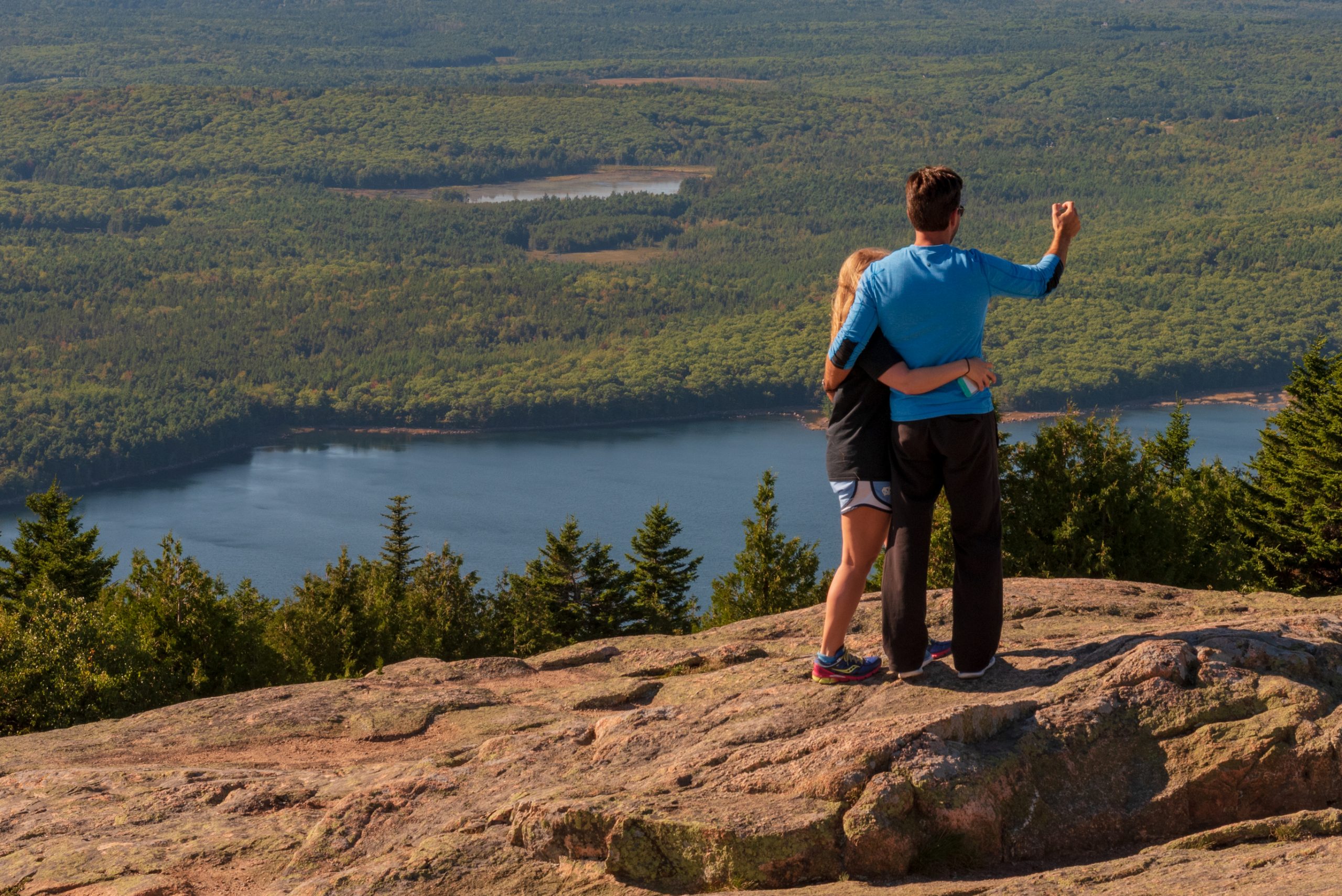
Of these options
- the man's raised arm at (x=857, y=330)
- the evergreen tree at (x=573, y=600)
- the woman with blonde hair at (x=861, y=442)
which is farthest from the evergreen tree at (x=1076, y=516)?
the evergreen tree at (x=573, y=600)

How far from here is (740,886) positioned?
8914 mm

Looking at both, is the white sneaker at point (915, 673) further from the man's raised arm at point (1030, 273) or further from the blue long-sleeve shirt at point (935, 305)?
the man's raised arm at point (1030, 273)

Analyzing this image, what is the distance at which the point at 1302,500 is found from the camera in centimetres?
3562

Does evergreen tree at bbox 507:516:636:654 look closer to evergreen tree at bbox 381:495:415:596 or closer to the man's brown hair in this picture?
evergreen tree at bbox 381:495:415:596

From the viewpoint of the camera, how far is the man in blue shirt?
9.52 meters

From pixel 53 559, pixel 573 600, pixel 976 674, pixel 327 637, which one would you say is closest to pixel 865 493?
pixel 976 674

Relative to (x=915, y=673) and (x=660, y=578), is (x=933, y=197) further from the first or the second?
(x=660, y=578)

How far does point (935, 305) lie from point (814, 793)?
10.9 feet

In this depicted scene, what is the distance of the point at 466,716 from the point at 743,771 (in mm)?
4334

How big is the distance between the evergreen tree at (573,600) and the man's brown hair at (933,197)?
4207cm

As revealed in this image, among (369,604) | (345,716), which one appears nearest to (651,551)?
(369,604)

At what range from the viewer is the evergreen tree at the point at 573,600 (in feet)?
172

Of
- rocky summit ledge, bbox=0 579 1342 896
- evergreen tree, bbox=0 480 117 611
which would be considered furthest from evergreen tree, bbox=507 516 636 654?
rocky summit ledge, bbox=0 579 1342 896

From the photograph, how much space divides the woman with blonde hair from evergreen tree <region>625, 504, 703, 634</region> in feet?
146
